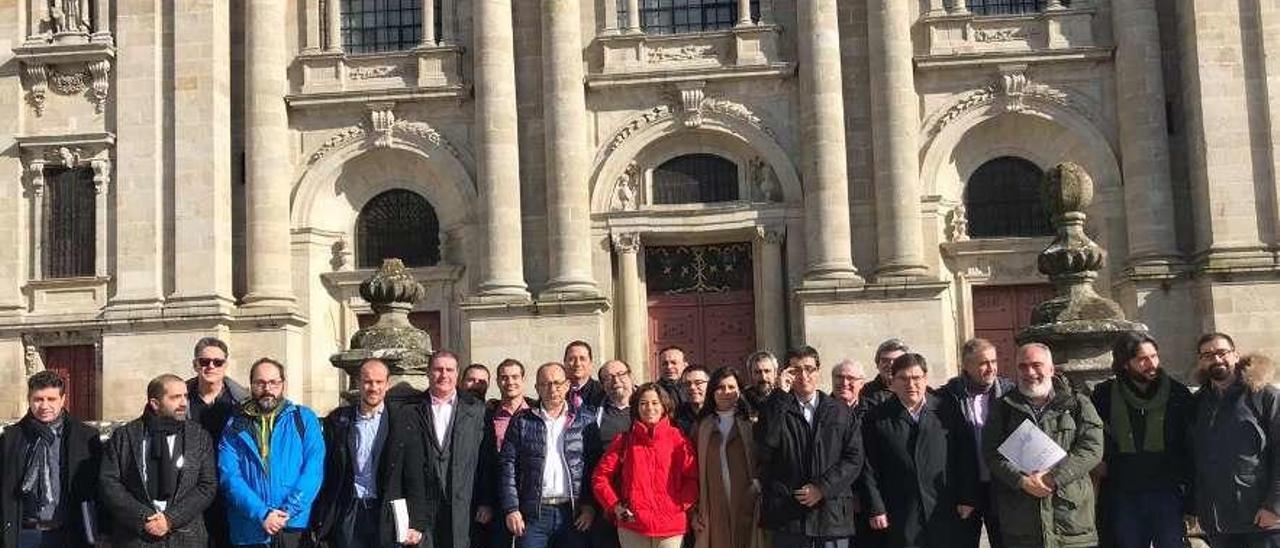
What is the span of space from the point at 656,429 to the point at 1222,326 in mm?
16230

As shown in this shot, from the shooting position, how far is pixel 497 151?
25188mm

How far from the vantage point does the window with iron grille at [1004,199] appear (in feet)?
84.2

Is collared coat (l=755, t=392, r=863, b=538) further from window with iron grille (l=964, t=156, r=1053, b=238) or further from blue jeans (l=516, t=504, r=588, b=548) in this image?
window with iron grille (l=964, t=156, r=1053, b=238)

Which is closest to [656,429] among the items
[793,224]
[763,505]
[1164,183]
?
[763,505]

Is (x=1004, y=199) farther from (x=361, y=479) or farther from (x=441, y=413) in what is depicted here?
(x=361, y=479)

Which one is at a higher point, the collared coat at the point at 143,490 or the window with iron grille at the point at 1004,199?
the window with iron grille at the point at 1004,199

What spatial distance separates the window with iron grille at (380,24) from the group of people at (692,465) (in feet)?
56.5

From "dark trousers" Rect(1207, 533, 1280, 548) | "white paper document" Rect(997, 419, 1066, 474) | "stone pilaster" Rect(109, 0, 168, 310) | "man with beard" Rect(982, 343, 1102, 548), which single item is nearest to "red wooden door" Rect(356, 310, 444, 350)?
"stone pilaster" Rect(109, 0, 168, 310)

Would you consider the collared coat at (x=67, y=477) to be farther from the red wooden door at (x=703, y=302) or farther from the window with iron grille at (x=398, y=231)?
the window with iron grille at (x=398, y=231)

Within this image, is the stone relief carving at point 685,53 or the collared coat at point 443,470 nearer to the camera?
the collared coat at point 443,470

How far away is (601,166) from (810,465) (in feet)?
53.6

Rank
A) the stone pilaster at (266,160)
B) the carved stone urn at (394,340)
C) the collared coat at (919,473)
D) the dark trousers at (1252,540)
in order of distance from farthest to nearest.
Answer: the stone pilaster at (266,160) < the carved stone urn at (394,340) < the collared coat at (919,473) < the dark trousers at (1252,540)

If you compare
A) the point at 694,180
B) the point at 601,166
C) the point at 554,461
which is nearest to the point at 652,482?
the point at 554,461

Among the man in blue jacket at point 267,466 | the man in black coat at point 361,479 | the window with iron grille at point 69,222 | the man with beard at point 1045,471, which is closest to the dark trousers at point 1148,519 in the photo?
the man with beard at point 1045,471
